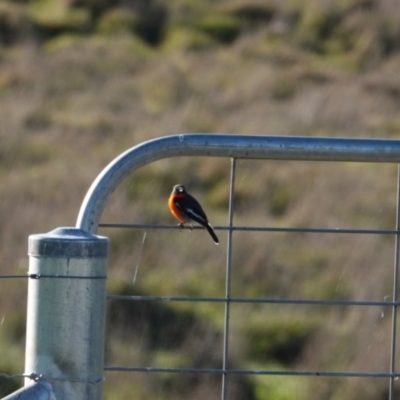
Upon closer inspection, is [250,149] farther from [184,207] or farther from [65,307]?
[184,207]

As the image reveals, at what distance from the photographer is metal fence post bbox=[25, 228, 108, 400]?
184cm

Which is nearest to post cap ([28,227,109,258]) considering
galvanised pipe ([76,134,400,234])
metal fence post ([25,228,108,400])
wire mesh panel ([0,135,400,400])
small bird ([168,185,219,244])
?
metal fence post ([25,228,108,400])

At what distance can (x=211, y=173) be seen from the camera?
9.49 meters

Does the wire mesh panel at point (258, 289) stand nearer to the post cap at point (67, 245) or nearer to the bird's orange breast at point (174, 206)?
the bird's orange breast at point (174, 206)

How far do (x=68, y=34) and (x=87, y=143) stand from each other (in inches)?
227

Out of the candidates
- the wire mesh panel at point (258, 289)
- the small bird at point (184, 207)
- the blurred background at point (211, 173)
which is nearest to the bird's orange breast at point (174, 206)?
the small bird at point (184, 207)

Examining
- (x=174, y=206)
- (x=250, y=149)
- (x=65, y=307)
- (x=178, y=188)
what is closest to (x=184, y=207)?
(x=174, y=206)

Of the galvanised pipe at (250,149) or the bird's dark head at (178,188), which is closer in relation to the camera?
the galvanised pipe at (250,149)

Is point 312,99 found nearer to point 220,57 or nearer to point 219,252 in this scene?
point 220,57

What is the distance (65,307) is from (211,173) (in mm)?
7655

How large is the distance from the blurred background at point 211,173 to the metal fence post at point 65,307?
10.4ft

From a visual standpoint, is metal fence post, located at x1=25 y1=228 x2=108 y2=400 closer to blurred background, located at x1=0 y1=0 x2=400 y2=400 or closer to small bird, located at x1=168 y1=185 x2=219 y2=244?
small bird, located at x1=168 y1=185 x2=219 y2=244

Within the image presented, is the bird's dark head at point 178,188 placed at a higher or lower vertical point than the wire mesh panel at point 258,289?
higher

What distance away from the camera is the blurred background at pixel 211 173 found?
19.8 ft
